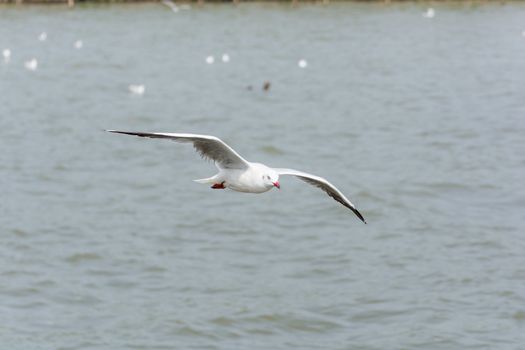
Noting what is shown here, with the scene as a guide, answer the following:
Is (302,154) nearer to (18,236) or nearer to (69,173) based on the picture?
(69,173)

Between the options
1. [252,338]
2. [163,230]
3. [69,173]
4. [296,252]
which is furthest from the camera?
[69,173]

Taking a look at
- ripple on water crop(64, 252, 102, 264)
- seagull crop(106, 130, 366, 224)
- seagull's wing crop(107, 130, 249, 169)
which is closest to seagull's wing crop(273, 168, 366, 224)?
seagull crop(106, 130, 366, 224)

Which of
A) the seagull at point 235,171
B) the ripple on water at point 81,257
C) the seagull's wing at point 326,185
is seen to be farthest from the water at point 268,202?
the seagull at point 235,171

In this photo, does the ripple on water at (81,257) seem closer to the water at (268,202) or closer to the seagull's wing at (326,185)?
the water at (268,202)

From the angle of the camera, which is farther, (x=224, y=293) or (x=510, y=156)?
(x=510, y=156)

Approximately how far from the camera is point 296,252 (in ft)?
55.6

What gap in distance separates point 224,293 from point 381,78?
17785 millimetres

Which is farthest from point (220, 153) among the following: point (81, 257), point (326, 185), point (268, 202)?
point (268, 202)

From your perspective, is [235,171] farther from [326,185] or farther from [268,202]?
[268,202]

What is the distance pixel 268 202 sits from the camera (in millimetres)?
Result: 19875

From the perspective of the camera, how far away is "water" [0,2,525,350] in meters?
14.2

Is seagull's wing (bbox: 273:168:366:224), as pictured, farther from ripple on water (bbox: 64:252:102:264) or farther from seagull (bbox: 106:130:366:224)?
ripple on water (bbox: 64:252:102:264)

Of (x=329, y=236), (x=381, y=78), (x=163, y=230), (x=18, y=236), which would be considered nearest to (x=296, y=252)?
(x=329, y=236)

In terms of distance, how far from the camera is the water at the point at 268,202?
14.2 meters
